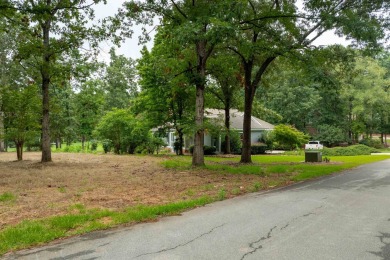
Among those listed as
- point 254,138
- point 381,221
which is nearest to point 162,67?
point 381,221

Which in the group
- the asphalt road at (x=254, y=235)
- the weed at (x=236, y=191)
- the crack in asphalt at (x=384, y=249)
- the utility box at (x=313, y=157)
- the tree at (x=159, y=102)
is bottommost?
the crack in asphalt at (x=384, y=249)

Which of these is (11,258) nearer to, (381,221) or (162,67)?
(381,221)

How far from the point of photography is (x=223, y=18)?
11047 mm

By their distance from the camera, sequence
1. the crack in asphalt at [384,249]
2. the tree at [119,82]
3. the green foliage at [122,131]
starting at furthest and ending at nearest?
1. the tree at [119,82]
2. the green foliage at [122,131]
3. the crack in asphalt at [384,249]

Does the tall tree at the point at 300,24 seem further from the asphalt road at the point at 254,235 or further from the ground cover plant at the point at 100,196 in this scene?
the asphalt road at the point at 254,235

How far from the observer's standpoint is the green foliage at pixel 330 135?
4197 centimetres

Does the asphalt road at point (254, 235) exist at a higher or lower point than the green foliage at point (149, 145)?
lower

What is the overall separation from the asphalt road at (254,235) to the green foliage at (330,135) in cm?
3626

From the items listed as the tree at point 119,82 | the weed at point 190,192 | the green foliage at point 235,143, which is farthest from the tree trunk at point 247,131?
the tree at point 119,82

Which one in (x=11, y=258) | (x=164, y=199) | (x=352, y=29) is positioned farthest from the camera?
(x=352, y=29)

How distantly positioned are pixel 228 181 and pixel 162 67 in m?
7.87

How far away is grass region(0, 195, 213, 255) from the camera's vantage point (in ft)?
16.5

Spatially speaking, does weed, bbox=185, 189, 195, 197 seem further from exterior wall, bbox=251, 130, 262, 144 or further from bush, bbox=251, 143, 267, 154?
exterior wall, bbox=251, 130, 262, 144

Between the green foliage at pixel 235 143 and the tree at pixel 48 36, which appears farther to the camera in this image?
the green foliage at pixel 235 143
